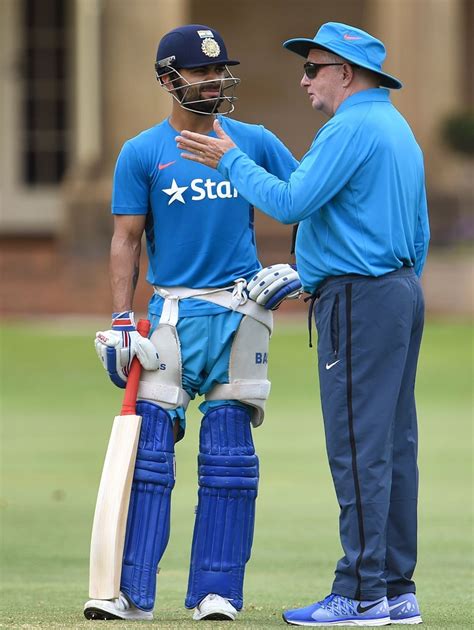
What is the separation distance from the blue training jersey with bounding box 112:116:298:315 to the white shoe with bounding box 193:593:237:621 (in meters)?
1.04

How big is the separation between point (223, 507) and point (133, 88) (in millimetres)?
18689

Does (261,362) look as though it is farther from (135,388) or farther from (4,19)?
(4,19)

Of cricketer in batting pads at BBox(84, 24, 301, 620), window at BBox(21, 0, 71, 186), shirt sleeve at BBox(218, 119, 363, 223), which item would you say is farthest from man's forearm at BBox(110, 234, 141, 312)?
window at BBox(21, 0, 71, 186)

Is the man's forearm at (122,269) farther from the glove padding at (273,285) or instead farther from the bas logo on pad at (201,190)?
the glove padding at (273,285)

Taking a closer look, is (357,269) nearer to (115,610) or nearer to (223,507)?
(223,507)

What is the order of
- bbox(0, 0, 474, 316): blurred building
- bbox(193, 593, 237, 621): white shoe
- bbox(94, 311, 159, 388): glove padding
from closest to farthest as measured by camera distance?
bbox(193, 593, 237, 621): white shoe < bbox(94, 311, 159, 388): glove padding < bbox(0, 0, 474, 316): blurred building

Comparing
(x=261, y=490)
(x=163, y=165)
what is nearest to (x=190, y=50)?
(x=163, y=165)

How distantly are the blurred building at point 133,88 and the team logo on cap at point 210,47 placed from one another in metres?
17.6

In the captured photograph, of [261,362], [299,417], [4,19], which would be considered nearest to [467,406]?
[299,417]

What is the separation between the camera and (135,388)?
6.41m

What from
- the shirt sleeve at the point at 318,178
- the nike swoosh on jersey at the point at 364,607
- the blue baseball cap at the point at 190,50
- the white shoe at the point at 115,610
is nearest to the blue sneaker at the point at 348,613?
the nike swoosh on jersey at the point at 364,607

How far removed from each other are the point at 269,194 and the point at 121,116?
19058 millimetres

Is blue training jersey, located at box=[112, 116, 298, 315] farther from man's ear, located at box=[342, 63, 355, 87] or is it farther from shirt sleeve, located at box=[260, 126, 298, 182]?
man's ear, located at box=[342, 63, 355, 87]

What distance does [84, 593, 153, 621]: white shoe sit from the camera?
6168 mm
